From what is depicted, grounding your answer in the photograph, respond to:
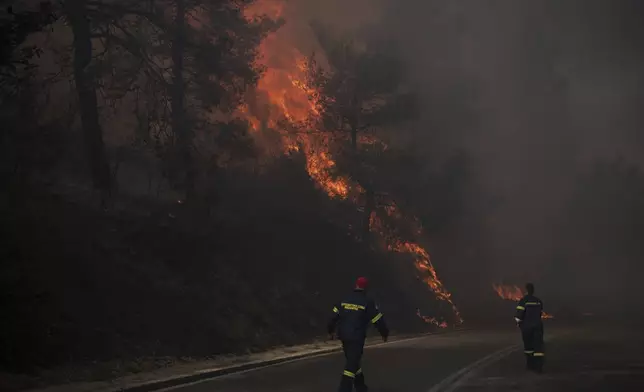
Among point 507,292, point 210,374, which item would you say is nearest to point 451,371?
point 210,374

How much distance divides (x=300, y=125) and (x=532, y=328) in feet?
78.4

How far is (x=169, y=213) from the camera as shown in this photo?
2403 centimetres

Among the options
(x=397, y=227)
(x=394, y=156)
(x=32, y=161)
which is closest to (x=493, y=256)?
(x=397, y=227)

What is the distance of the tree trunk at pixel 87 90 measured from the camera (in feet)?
69.1

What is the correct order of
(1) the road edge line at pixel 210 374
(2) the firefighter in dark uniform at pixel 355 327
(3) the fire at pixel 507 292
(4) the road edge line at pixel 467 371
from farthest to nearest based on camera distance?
(3) the fire at pixel 507 292 → (4) the road edge line at pixel 467 371 → (1) the road edge line at pixel 210 374 → (2) the firefighter in dark uniform at pixel 355 327

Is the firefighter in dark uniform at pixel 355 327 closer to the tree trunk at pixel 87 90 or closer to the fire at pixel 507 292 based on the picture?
the tree trunk at pixel 87 90

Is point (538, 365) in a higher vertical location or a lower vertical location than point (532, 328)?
lower

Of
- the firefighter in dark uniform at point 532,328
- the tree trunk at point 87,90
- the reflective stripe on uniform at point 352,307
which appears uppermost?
the tree trunk at point 87,90

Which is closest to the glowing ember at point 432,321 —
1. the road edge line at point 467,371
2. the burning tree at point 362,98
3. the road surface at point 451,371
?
the burning tree at point 362,98

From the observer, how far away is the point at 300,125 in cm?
3759

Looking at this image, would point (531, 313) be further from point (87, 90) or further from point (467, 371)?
point (87, 90)

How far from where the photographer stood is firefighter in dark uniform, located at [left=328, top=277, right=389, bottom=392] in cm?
1022

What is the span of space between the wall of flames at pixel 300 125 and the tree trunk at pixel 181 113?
9465 mm

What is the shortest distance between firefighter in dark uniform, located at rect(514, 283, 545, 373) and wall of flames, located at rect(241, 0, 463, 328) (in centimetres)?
2159
